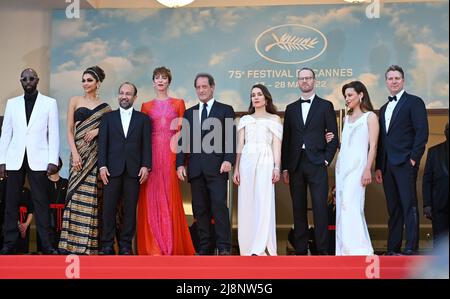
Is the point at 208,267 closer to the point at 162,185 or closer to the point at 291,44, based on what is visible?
the point at 162,185

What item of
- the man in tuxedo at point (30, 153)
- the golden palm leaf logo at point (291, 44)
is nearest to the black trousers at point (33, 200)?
the man in tuxedo at point (30, 153)

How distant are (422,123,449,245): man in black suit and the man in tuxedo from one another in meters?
3.09

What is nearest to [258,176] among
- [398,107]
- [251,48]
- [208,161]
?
[208,161]

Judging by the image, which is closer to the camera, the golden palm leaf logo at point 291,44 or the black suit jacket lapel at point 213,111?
the black suit jacket lapel at point 213,111

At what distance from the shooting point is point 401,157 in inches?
260

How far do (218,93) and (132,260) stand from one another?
283 cm

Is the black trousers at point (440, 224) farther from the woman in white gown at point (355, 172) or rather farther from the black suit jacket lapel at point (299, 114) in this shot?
the black suit jacket lapel at point (299, 114)

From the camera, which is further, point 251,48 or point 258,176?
point 251,48

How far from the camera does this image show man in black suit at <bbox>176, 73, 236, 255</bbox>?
688 cm

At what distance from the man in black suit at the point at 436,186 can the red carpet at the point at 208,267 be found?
1.11 ft

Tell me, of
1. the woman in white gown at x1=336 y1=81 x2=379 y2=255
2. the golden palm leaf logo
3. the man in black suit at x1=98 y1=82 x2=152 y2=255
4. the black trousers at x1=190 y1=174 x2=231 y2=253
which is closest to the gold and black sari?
the man in black suit at x1=98 y1=82 x2=152 y2=255

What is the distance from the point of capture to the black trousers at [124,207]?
6945mm

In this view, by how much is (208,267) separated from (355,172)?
4.63 feet

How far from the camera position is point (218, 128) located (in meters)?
6.96
